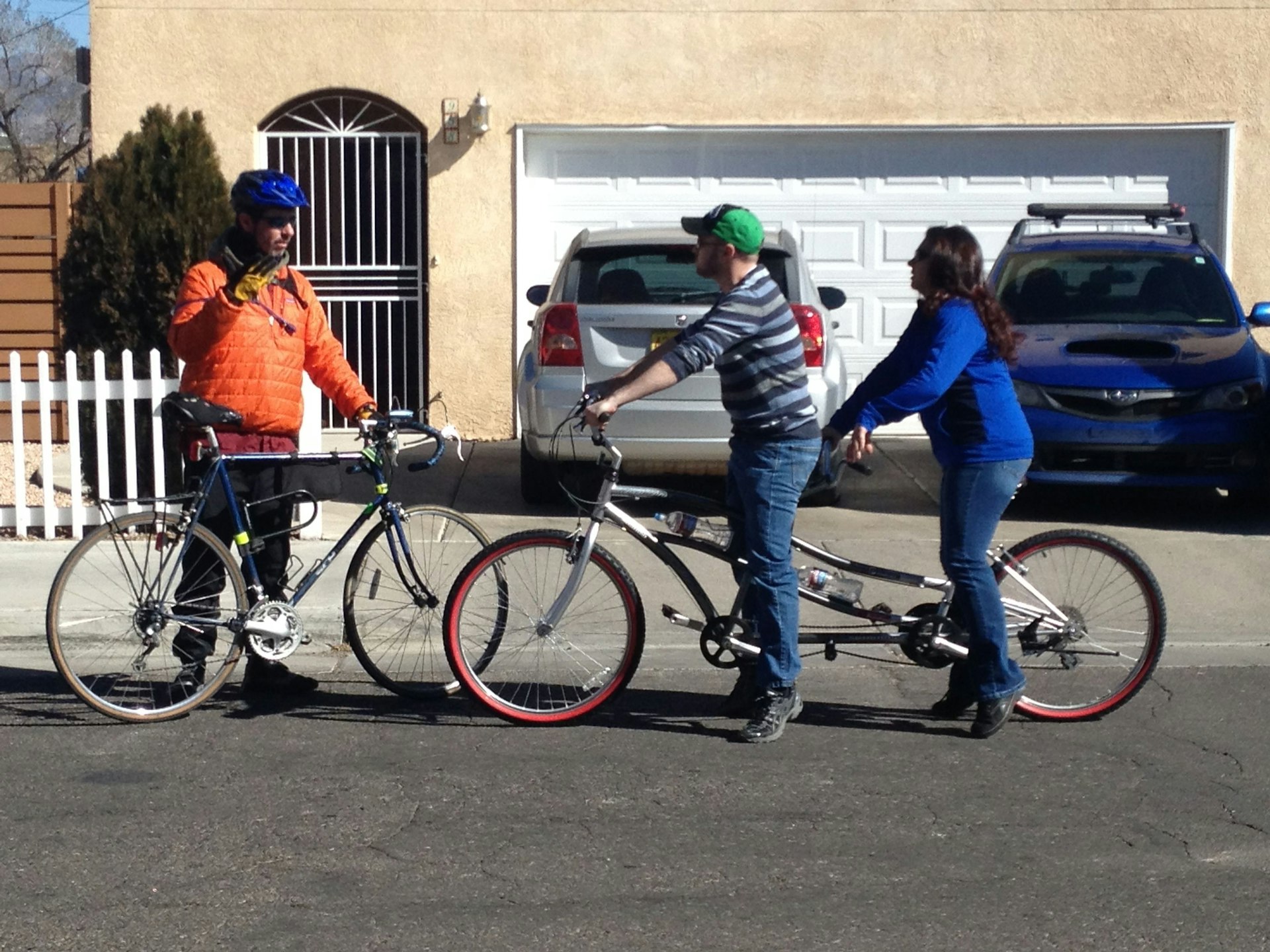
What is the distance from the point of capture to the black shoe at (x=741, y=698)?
5918 millimetres

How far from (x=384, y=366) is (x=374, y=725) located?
23.4ft

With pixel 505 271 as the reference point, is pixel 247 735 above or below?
below

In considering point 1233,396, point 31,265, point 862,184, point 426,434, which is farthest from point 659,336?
point 31,265

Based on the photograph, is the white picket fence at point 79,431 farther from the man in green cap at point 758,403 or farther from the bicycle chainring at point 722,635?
the man in green cap at point 758,403

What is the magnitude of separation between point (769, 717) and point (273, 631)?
68.1 inches

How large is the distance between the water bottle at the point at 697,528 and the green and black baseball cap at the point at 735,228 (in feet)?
2.98

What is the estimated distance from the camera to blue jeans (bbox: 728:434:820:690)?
5.59 meters

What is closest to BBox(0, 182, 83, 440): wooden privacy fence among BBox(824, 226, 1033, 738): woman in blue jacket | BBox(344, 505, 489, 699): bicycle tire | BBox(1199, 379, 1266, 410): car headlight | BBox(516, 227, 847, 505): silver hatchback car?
BBox(516, 227, 847, 505): silver hatchback car

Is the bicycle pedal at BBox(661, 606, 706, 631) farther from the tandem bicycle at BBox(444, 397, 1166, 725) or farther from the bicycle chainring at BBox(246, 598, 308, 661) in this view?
the bicycle chainring at BBox(246, 598, 308, 661)

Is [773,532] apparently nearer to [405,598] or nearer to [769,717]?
[769,717]

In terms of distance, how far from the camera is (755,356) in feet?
18.1

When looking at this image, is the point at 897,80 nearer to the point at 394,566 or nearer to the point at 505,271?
the point at 505,271

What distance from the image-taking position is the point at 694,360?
540 cm

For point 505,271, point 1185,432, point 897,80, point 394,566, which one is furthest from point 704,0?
point 394,566
